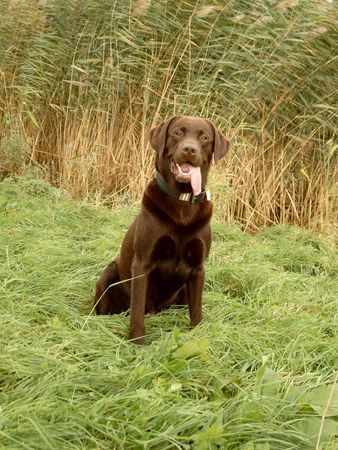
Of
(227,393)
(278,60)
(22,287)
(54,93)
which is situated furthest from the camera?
(54,93)

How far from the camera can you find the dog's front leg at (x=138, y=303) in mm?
2555

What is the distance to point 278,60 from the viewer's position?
5180 millimetres

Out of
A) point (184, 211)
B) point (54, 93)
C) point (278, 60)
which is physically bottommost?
point (184, 211)

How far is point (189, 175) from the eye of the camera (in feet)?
8.50

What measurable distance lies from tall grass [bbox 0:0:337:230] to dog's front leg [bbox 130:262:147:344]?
2.38 meters

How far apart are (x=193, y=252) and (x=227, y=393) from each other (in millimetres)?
750

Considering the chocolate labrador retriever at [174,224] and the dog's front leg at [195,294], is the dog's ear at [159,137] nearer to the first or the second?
the chocolate labrador retriever at [174,224]

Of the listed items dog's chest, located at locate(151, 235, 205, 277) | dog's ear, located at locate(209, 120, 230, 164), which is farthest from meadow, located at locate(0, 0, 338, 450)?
dog's ear, located at locate(209, 120, 230, 164)

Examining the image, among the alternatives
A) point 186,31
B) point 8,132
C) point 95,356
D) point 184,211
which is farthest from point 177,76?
point 95,356

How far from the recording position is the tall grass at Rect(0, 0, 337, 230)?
16.9 feet

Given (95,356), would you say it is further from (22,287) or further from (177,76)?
(177,76)

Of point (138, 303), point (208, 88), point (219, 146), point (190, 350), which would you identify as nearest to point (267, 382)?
point (190, 350)

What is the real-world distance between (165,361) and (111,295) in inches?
36.3

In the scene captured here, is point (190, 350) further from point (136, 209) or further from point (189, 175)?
point (136, 209)
